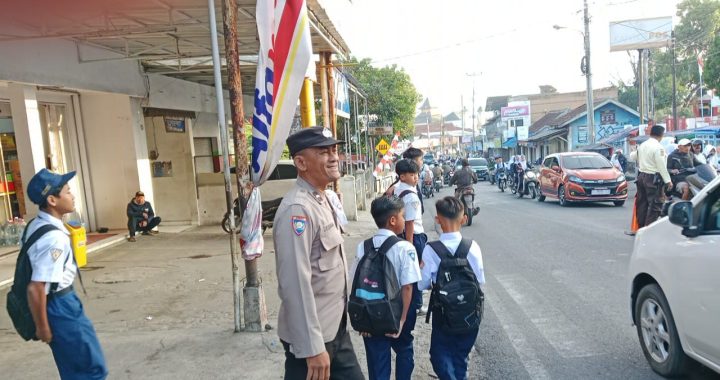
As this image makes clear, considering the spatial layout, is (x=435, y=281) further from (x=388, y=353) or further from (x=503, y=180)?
(x=503, y=180)

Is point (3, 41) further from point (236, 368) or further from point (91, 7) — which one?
point (236, 368)

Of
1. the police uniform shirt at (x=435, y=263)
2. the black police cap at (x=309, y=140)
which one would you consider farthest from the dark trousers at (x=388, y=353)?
the black police cap at (x=309, y=140)

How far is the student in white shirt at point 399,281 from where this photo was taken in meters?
3.12

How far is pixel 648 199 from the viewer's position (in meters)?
8.98

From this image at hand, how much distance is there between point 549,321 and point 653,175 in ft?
16.8

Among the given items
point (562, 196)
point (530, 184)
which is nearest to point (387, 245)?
point (562, 196)

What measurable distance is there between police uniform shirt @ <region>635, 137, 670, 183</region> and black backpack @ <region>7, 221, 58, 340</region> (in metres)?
8.98

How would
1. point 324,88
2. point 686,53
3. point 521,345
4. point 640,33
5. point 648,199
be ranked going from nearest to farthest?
point 521,345 < point 648,199 < point 324,88 < point 640,33 < point 686,53

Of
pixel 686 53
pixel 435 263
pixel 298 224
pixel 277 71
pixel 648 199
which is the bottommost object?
pixel 648 199

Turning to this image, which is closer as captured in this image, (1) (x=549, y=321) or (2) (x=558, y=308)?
(1) (x=549, y=321)

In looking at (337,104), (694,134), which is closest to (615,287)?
(337,104)

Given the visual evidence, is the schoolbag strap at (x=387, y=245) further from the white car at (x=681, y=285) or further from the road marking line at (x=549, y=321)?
the road marking line at (x=549, y=321)

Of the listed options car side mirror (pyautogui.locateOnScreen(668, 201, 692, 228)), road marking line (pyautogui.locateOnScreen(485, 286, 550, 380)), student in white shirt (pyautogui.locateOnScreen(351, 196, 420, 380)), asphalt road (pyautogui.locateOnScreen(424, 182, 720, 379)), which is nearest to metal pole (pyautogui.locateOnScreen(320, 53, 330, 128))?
asphalt road (pyautogui.locateOnScreen(424, 182, 720, 379))

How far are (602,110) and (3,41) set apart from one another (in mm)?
39552
